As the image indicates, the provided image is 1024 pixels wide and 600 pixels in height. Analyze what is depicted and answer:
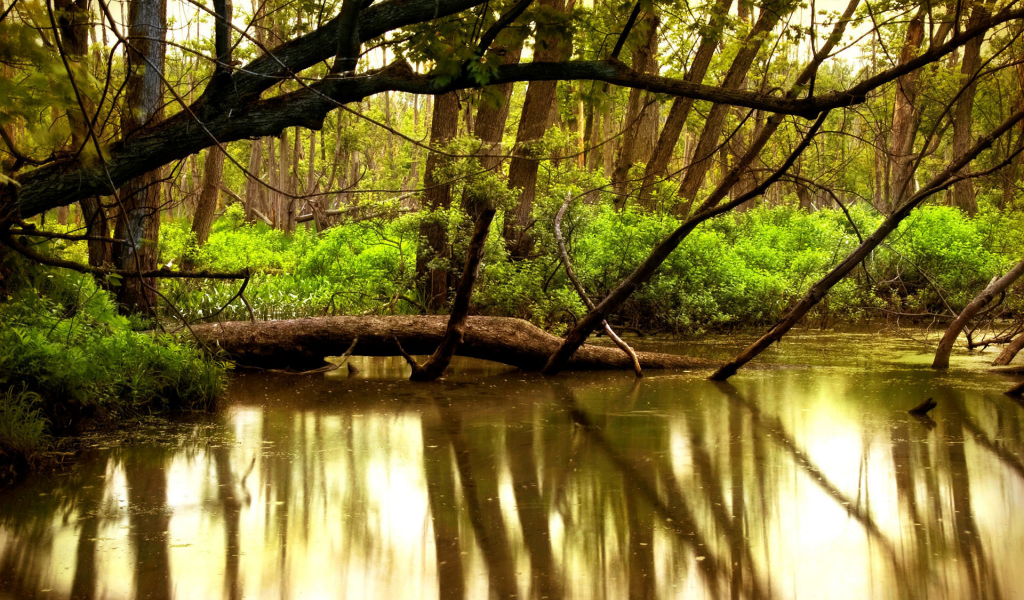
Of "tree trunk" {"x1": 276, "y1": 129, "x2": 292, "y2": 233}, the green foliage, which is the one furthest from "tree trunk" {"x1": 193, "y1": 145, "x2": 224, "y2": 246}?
the green foliage

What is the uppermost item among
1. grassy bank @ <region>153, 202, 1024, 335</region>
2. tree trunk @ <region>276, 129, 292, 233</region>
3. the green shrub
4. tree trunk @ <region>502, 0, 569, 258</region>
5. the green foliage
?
tree trunk @ <region>276, 129, 292, 233</region>

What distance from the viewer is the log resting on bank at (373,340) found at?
1017 cm

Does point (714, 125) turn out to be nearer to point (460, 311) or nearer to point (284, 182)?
point (460, 311)

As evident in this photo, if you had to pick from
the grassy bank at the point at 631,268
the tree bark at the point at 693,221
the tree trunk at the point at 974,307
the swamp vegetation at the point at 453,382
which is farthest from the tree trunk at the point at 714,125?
the tree bark at the point at 693,221

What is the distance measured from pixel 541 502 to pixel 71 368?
12.7 feet

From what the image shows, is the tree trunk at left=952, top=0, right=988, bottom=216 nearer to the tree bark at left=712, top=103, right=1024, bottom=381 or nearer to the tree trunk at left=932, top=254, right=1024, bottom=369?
the tree trunk at left=932, top=254, right=1024, bottom=369

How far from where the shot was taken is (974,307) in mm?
10188

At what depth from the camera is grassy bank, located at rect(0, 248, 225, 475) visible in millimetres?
6336

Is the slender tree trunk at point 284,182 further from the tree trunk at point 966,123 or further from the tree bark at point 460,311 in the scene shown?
the tree trunk at point 966,123

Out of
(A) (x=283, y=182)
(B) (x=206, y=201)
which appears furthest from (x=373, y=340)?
(A) (x=283, y=182)

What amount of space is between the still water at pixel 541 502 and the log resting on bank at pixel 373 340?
3.92 feet

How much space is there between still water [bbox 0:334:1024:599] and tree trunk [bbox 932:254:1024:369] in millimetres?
1545

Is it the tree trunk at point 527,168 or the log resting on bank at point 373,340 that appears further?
the tree trunk at point 527,168

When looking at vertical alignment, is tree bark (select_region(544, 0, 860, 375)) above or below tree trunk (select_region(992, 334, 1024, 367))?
above
